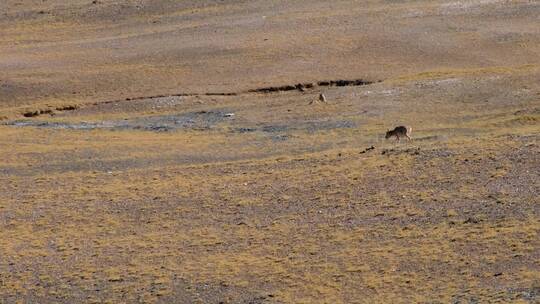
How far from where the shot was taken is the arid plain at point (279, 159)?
24688 millimetres

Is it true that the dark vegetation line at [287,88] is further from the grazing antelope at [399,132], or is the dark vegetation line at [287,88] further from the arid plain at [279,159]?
the grazing antelope at [399,132]

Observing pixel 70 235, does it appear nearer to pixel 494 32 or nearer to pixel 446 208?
pixel 446 208

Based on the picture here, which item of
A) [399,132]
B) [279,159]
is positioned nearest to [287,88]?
[399,132]

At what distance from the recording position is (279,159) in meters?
35.9

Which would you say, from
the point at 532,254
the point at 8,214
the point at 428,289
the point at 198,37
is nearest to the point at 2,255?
the point at 8,214

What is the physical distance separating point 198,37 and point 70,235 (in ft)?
122

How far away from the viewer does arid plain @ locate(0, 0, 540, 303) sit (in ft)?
81.0

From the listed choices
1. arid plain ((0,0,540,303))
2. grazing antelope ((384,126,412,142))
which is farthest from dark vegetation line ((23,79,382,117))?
grazing antelope ((384,126,412,142))

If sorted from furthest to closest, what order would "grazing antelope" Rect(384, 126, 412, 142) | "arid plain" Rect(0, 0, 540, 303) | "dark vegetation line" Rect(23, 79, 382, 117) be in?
"dark vegetation line" Rect(23, 79, 382, 117), "grazing antelope" Rect(384, 126, 412, 142), "arid plain" Rect(0, 0, 540, 303)

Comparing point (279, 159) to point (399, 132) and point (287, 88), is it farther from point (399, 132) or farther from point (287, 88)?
point (287, 88)

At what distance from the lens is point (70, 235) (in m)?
29.2

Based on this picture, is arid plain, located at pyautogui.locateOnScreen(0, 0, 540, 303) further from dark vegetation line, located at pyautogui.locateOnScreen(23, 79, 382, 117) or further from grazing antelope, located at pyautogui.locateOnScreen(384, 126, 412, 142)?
grazing antelope, located at pyautogui.locateOnScreen(384, 126, 412, 142)

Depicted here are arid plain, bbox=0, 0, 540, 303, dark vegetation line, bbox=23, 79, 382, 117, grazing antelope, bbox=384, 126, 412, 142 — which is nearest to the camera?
arid plain, bbox=0, 0, 540, 303

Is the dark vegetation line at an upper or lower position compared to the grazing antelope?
lower
